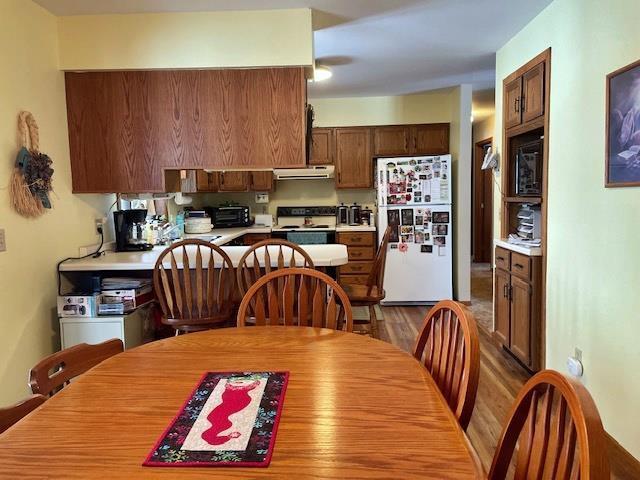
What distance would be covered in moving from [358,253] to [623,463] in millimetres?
3196

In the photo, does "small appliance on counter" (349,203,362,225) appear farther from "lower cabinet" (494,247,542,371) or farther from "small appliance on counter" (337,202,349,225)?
"lower cabinet" (494,247,542,371)

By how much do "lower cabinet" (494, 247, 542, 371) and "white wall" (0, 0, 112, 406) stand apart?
288cm

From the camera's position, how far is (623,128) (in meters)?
1.94

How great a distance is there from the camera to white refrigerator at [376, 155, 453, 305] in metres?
4.65

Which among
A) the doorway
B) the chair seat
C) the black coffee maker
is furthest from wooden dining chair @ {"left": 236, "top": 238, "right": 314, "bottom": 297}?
the doorway

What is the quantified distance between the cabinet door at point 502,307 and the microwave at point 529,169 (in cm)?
62

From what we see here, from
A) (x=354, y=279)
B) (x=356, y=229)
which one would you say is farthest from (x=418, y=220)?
(x=354, y=279)

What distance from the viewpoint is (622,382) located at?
201 cm

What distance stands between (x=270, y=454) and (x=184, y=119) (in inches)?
96.0

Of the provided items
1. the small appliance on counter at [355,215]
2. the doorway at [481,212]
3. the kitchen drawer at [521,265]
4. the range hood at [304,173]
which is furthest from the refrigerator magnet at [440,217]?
the doorway at [481,212]

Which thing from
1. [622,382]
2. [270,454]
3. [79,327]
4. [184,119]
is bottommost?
[622,382]

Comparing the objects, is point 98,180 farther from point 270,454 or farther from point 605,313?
point 605,313

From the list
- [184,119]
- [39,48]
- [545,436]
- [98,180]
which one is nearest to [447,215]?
[184,119]

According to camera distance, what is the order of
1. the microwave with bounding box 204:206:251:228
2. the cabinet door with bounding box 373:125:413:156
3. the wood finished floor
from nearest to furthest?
the wood finished floor, the cabinet door with bounding box 373:125:413:156, the microwave with bounding box 204:206:251:228
